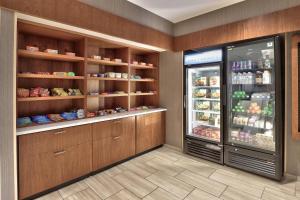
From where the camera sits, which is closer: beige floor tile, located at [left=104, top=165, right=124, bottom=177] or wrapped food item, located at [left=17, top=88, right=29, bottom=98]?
wrapped food item, located at [left=17, top=88, right=29, bottom=98]

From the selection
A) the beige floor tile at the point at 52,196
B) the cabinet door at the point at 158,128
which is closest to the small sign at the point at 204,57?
the cabinet door at the point at 158,128

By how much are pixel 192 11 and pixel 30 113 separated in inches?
124

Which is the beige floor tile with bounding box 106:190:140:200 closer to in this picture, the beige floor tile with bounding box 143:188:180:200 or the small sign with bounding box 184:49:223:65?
the beige floor tile with bounding box 143:188:180:200

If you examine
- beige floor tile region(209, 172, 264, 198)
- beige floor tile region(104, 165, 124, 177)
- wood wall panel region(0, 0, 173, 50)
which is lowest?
beige floor tile region(209, 172, 264, 198)

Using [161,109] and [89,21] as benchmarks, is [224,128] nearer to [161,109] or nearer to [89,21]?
[161,109]

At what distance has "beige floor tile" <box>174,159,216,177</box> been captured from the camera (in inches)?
99.9

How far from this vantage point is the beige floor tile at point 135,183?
2076mm

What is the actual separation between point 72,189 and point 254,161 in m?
2.59

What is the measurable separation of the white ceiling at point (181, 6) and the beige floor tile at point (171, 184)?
2757 mm

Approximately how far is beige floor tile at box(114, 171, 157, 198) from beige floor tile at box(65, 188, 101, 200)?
39 centimetres

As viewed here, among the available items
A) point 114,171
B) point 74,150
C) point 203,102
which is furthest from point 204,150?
point 74,150

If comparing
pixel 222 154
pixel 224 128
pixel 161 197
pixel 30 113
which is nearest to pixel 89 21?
pixel 30 113

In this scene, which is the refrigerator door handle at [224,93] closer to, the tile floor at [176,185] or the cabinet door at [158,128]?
the tile floor at [176,185]

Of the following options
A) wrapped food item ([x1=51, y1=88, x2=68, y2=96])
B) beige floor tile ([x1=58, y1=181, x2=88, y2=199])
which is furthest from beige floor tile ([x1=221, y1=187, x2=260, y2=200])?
wrapped food item ([x1=51, y1=88, x2=68, y2=96])
